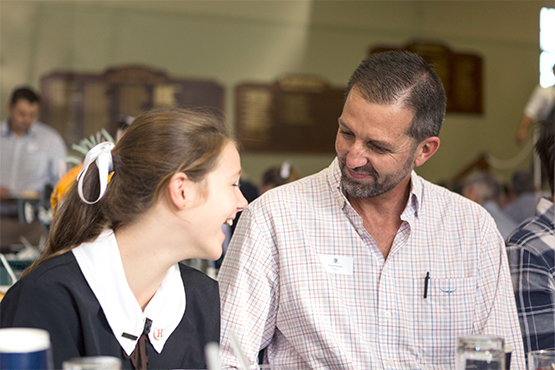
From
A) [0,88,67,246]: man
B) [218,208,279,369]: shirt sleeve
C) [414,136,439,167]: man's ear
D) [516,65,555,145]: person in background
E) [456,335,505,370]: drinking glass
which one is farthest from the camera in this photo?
[516,65,555,145]: person in background

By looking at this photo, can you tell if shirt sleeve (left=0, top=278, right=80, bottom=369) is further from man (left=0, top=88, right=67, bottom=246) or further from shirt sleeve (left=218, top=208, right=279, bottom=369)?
man (left=0, top=88, right=67, bottom=246)

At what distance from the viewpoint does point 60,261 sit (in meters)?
1.19

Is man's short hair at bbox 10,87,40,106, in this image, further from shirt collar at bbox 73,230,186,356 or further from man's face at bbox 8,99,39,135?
shirt collar at bbox 73,230,186,356

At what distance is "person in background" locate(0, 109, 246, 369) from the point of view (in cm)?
116

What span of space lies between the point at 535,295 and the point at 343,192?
0.58 metres

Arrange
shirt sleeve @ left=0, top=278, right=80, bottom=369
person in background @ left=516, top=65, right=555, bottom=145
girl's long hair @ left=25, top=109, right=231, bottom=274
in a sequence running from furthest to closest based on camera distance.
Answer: person in background @ left=516, top=65, right=555, bottom=145 < girl's long hair @ left=25, top=109, right=231, bottom=274 < shirt sleeve @ left=0, top=278, right=80, bottom=369

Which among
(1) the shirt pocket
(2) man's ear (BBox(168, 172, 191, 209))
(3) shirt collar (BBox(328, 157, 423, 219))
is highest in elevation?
(2) man's ear (BBox(168, 172, 191, 209))

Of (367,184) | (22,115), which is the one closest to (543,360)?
(367,184)

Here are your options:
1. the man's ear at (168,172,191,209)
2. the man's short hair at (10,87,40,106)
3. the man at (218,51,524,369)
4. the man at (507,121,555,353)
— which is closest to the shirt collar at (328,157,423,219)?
the man at (218,51,524,369)

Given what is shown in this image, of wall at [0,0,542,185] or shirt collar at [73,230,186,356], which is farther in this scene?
wall at [0,0,542,185]

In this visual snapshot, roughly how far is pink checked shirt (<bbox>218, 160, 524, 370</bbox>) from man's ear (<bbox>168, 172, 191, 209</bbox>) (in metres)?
0.36

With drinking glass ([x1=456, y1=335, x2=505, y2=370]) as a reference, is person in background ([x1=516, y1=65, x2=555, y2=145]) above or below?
above

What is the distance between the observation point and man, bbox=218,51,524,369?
1.53 metres

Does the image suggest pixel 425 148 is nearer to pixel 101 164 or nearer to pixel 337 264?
Answer: pixel 337 264
